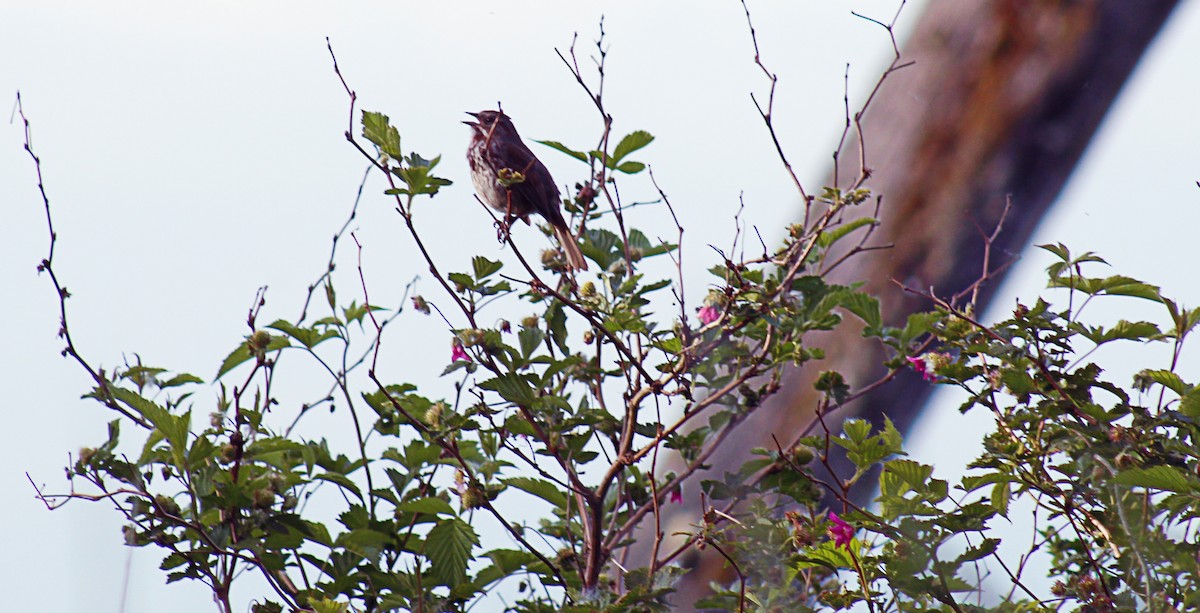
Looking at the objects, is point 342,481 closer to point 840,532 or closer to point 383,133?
point 383,133

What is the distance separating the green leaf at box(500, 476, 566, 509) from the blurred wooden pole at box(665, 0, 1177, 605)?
1.07 metres

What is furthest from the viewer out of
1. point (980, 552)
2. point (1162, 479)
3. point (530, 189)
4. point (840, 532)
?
point (530, 189)

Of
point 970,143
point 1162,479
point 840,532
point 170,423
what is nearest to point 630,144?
point 840,532

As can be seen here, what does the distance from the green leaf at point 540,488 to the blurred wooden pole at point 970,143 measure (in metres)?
1.07

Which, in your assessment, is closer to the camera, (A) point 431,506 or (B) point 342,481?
(A) point 431,506

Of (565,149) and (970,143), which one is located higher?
(970,143)

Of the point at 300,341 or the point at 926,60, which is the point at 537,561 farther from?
the point at 926,60

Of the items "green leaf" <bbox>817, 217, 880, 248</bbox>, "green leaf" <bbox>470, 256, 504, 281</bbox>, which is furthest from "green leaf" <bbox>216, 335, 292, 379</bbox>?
"green leaf" <bbox>817, 217, 880, 248</bbox>

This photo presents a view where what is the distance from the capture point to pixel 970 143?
3219 millimetres

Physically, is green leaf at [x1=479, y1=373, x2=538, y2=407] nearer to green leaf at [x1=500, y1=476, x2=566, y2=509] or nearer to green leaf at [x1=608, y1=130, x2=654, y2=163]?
green leaf at [x1=500, y1=476, x2=566, y2=509]

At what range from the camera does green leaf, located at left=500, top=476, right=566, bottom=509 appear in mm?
2031

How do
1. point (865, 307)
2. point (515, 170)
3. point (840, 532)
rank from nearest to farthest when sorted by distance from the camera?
point (840, 532) < point (865, 307) < point (515, 170)

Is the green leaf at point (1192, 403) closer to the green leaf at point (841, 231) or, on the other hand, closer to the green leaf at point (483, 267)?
the green leaf at point (841, 231)

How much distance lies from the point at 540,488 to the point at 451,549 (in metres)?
0.22
